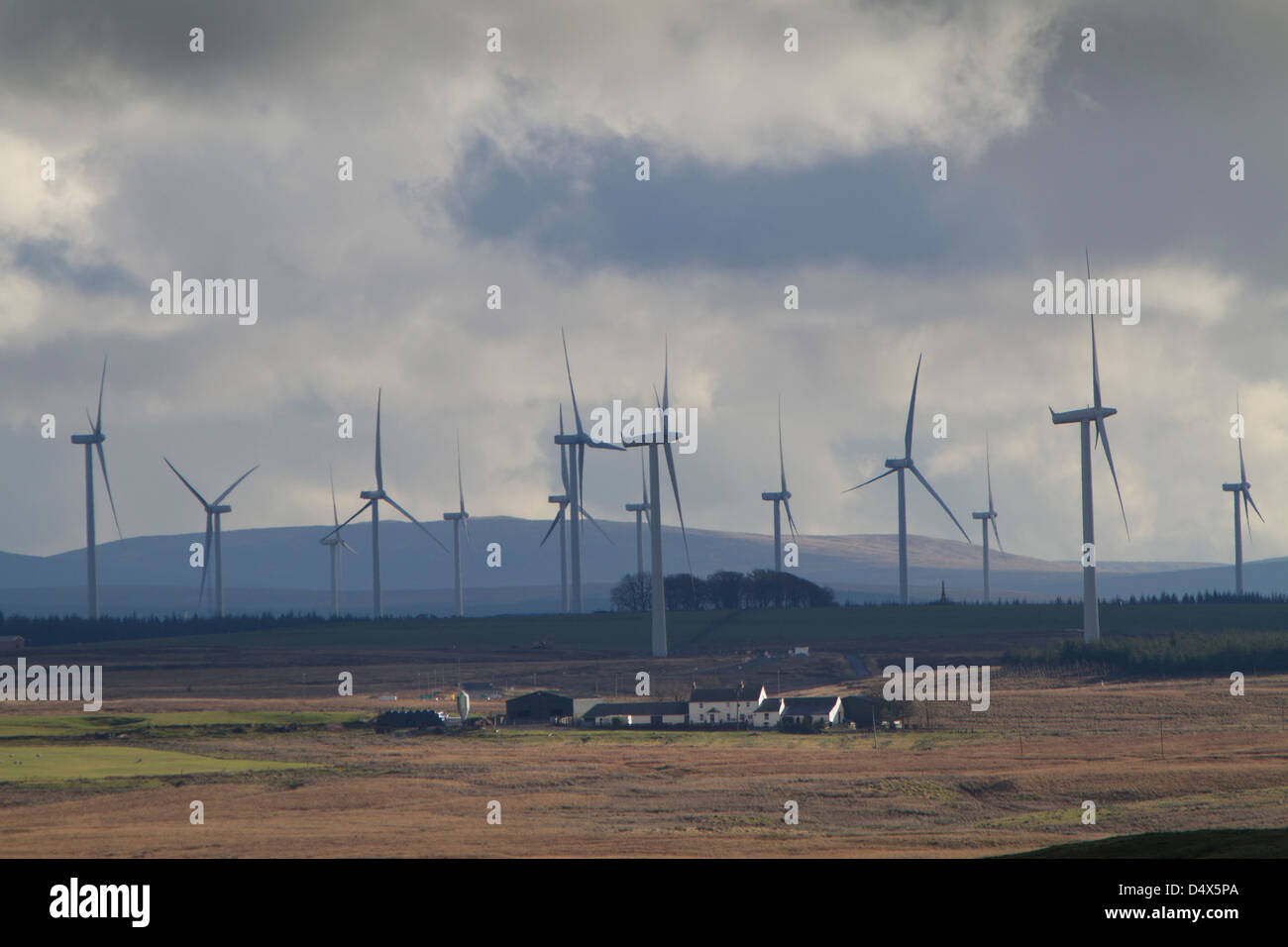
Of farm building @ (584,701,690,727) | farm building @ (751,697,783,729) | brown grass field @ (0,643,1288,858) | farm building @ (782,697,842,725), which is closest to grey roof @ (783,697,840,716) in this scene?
farm building @ (782,697,842,725)

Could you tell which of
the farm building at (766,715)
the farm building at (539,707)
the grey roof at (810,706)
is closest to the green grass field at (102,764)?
the farm building at (539,707)

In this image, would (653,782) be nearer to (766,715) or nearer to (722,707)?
(766,715)

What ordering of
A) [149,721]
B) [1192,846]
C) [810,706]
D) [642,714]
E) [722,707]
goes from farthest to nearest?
[642,714] < [722,707] < [810,706] < [149,721] < [1192,846]

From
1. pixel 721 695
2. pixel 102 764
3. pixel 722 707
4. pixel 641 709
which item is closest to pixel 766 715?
pixel 722 707

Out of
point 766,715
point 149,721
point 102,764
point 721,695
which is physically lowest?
point 766,715

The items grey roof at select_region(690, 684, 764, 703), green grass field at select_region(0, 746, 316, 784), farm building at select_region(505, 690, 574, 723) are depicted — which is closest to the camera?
green grass field at select_region(0, 746, 316, 784)

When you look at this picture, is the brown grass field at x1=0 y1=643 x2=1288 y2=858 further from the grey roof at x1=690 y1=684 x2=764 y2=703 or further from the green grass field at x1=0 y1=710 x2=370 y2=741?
the grey roof at x1=690 y1=684 x2=764 y2=703
